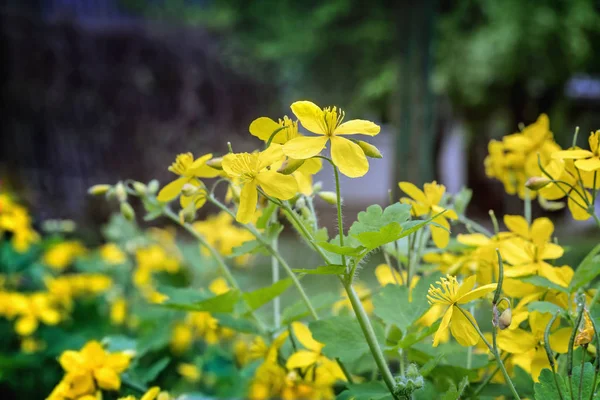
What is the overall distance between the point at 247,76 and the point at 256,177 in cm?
600


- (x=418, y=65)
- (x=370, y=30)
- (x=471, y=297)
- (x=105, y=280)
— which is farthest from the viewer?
(x=370, y=30)

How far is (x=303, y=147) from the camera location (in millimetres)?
482

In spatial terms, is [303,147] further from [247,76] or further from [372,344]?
[247,76]

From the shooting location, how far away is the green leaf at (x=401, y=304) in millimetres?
574

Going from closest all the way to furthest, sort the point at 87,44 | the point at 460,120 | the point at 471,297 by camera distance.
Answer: the point at 471,297
the point at 87,44
the point at 460,120

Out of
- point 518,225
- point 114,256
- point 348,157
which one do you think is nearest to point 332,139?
point 348,157

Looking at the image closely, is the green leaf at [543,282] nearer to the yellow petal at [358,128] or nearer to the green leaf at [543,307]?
the green leaf at [543,307]

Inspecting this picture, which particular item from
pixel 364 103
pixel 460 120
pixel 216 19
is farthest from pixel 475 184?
pixel 216 19

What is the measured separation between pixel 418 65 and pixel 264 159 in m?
4.14

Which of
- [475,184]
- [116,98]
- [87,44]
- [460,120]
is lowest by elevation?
[475,184]

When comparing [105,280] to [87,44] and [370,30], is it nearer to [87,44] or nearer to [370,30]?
[87,44]

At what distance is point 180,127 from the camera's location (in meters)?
5.88

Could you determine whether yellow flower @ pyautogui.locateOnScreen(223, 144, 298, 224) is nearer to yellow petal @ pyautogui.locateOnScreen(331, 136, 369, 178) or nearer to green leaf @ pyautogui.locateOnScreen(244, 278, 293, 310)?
yellow petal @ pyautogui.locateOnScreen(331, 136, 369, 178)

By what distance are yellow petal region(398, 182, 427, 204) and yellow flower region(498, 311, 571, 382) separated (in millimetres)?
153
